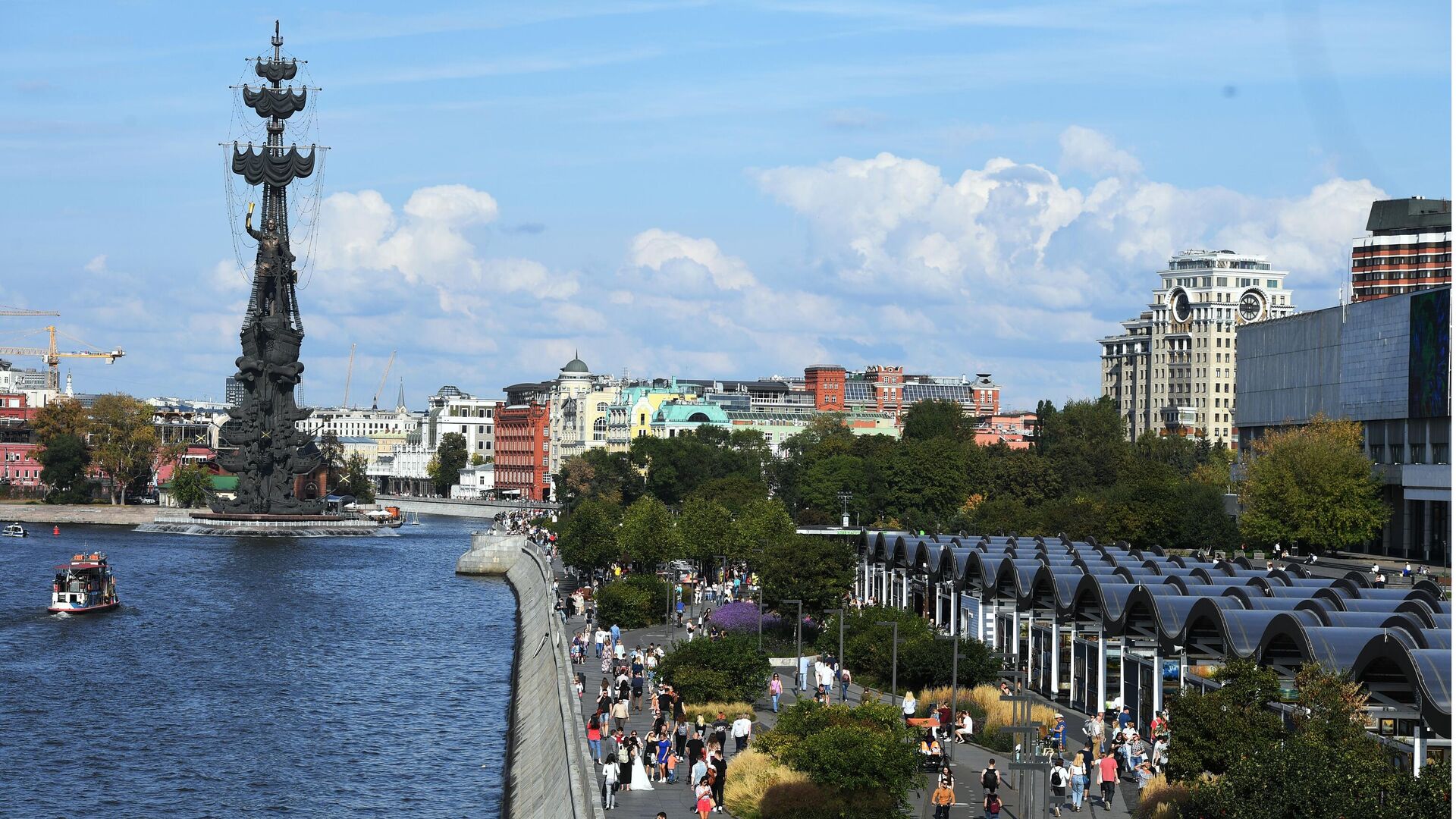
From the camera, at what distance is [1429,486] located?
8825cm

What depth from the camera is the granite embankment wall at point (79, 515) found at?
179750 millimetres

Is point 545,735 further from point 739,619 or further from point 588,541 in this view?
point 588,541

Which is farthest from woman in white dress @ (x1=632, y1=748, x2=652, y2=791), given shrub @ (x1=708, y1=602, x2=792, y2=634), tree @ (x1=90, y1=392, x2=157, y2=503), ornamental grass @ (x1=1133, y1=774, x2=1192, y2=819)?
tree @ (x1=90, y1=392, x2=157, y2=503)

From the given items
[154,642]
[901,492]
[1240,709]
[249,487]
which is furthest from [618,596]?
[249,487]

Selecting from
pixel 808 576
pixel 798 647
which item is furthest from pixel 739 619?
pixel 798 647

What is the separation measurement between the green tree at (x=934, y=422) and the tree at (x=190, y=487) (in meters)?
69.2

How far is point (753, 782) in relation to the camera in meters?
33.3

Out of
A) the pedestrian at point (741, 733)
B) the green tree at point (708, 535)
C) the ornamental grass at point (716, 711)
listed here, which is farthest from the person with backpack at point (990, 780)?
the green tree at point (708, 535)

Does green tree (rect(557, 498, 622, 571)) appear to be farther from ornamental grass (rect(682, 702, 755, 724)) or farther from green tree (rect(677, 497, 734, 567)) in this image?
ornamental grass (rect(682, 702, 755, 724))

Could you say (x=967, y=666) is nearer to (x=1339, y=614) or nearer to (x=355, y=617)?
(x=1339, y=614)

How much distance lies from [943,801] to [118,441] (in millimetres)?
180260

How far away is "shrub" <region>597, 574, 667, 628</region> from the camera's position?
6906 cm

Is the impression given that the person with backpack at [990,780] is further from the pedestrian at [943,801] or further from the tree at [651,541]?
the tree at [651,541]

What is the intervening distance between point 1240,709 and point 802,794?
24.2 feet
